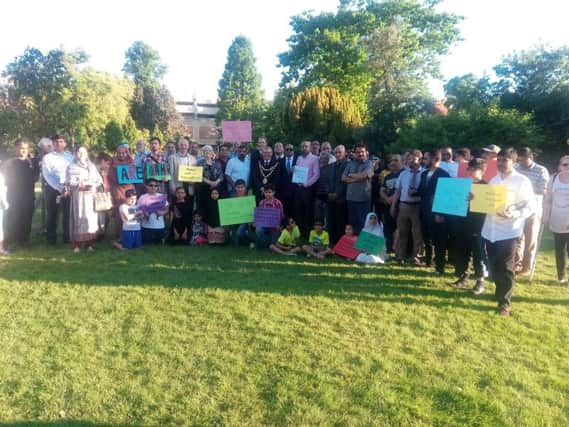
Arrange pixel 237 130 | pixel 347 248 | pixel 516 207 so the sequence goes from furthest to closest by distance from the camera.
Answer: pixel 237 130 → pixel 347 248 → pixel 516 207

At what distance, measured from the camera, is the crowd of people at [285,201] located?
715 cm

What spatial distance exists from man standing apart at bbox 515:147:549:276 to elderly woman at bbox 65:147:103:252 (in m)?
8.08

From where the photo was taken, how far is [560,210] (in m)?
6.98

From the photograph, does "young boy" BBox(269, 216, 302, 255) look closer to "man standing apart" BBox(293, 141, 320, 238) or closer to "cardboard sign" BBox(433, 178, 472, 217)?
"man standing apart" BBox(293, 141, 320, 238)

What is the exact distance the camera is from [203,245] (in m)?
9.20

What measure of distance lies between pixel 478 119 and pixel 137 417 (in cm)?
1659

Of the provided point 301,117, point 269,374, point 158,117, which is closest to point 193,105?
point 158,117

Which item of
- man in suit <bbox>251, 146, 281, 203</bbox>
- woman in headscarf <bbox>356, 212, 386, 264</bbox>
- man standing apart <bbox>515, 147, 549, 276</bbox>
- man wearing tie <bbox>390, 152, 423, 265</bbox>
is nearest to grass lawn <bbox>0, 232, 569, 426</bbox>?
man standing apart <bbox>515, 147, 549, 276</bbox>

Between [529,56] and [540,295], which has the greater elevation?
[529,56]

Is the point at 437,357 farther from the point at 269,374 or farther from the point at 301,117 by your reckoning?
the point at 301,117

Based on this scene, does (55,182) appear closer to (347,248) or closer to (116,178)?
(116,178)

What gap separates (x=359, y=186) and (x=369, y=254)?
139cm

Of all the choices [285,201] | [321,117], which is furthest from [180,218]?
[321,117]

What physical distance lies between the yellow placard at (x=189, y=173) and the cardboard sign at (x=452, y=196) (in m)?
5.02
